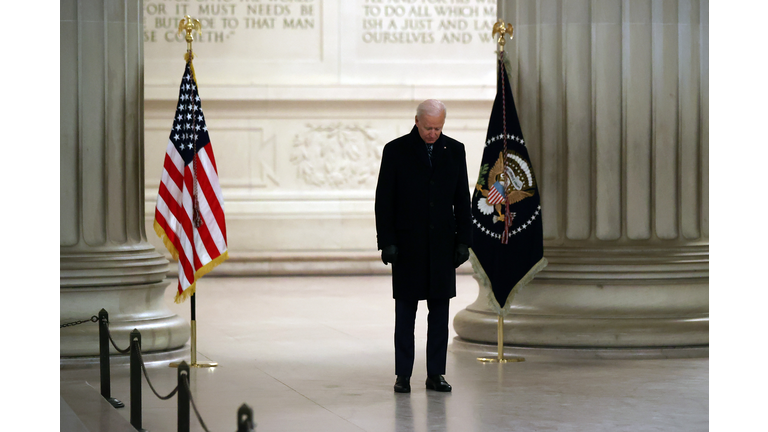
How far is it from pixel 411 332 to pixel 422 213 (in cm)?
72

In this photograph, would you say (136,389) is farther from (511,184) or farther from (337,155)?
(337,155)

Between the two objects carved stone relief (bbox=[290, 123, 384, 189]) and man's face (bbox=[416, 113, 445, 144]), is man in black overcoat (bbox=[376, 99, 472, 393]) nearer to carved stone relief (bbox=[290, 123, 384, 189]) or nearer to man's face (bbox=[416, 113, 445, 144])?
man's face (bbox=[416, 113, 445, 144])

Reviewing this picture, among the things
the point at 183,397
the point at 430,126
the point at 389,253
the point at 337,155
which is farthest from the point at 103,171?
the point at 337,155

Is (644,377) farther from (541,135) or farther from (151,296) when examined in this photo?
(151,296)

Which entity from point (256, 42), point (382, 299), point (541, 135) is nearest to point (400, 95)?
point (256, 42)

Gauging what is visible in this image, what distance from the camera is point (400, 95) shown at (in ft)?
54.6

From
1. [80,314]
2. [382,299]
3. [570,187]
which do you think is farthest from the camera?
[382,299]

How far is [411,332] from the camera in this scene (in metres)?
6.37

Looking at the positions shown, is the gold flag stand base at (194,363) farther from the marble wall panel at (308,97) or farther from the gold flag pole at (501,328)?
the marble wall panel at (308,97)

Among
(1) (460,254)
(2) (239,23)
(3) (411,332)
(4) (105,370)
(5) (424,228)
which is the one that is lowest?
(4) (105,370)

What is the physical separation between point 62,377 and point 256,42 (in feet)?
33.8

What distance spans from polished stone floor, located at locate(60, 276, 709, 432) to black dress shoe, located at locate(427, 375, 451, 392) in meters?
0.05

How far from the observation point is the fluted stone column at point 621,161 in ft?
26.4

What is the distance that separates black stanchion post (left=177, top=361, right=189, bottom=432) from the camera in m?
4.19
